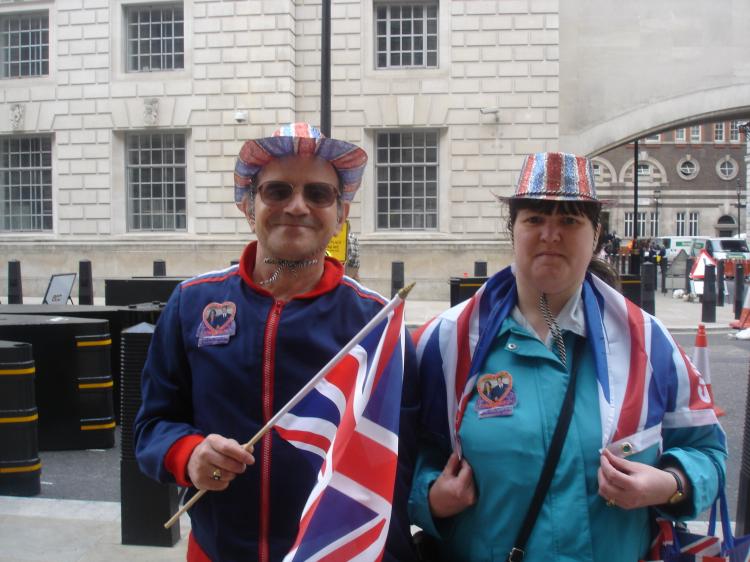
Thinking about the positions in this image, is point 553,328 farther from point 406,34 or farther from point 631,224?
point 631,224

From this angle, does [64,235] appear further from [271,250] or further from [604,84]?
[271,250]

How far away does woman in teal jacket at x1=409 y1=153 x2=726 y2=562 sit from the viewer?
208 cm

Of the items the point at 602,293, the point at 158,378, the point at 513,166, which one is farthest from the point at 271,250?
the point at 513,166

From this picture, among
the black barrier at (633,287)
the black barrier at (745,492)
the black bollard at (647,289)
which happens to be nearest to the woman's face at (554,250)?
the black barrier at (745,492)

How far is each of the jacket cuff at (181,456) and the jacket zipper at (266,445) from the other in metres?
0.19

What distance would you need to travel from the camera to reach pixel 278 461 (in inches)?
88.7

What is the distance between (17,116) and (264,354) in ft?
77.5

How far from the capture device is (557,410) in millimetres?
2105

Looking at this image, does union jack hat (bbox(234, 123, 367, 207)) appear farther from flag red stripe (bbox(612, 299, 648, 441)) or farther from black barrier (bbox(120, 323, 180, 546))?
black barrier (bbox(120, 323, 180, 546))

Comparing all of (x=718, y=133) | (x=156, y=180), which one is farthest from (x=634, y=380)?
(x=718, y=133)

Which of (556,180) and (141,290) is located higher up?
(556,180)

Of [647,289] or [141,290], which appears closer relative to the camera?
[141,290]

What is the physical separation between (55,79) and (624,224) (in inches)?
2170

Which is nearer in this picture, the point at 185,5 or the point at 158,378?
the point at 158,378
